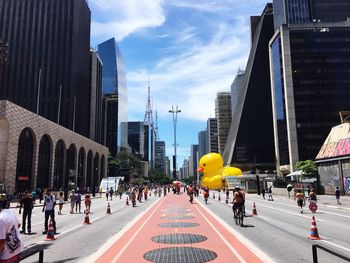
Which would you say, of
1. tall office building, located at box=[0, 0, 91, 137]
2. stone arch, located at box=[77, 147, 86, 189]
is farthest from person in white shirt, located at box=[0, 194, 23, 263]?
tall office building, located at box=[0, 0, 91, 137]

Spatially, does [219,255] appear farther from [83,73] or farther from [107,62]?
[107,62]

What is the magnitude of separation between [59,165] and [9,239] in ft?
194

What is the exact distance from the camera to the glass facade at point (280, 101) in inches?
4167

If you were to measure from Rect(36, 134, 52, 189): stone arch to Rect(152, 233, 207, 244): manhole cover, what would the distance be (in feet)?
144

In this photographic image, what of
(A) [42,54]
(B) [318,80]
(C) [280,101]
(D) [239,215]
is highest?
(A) [42,54]

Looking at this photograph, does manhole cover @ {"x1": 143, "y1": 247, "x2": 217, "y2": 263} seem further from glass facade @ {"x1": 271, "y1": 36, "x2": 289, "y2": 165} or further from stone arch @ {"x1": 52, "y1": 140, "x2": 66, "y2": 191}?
glass facade @ {"x1": 271, "y1": 36, "x2": 289, "y2": 165}

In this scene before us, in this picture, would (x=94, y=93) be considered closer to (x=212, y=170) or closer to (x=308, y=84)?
(x=308, y=84)

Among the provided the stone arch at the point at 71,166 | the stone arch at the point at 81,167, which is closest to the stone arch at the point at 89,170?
the stone arch at the point at 81,167

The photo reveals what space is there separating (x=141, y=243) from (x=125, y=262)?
9.56 ft

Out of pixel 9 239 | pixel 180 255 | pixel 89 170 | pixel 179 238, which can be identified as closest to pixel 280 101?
pixel 89 170

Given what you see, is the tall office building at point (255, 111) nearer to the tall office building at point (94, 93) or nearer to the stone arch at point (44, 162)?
the tall office building at point (94, 93)

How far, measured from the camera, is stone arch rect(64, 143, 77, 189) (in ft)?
205

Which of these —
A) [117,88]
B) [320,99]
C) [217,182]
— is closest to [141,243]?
[217,182]

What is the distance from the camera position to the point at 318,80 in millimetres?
105562
